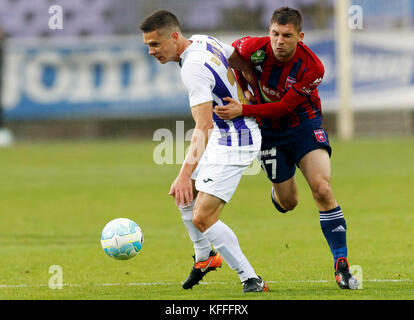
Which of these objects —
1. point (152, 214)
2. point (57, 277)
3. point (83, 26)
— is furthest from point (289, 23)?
point (83, 26)

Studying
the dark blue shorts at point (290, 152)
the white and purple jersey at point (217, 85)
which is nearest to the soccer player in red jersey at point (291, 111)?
the dark blue shorts at point (290, 152)

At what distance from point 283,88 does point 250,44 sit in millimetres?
456

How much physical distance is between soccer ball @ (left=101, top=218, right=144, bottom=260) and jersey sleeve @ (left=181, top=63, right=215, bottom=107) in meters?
1.38

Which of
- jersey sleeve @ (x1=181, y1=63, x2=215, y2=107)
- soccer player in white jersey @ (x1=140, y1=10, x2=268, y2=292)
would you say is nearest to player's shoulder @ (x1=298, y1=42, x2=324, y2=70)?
soccer player in white jersey @ (x1=140, y1=10, x2=268, y2=292)

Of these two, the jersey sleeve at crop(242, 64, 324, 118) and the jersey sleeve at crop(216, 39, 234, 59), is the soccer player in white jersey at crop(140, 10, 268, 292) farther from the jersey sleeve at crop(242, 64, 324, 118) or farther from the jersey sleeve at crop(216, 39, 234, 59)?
the jersey sleeve at crop(242, 64, 324, 118)

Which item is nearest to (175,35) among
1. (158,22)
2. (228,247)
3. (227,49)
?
(158,22)

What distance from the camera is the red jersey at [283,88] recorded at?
7.14 m

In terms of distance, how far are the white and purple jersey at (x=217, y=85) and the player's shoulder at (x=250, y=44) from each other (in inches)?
7.9

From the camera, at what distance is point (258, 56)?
727 cm

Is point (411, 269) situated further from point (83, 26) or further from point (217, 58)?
point (83, 26)

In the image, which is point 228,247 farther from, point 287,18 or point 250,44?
point 287,18

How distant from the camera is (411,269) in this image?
7805mm

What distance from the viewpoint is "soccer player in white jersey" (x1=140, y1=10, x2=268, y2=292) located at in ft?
21.1

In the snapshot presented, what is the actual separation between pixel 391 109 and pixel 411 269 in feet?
62.6
